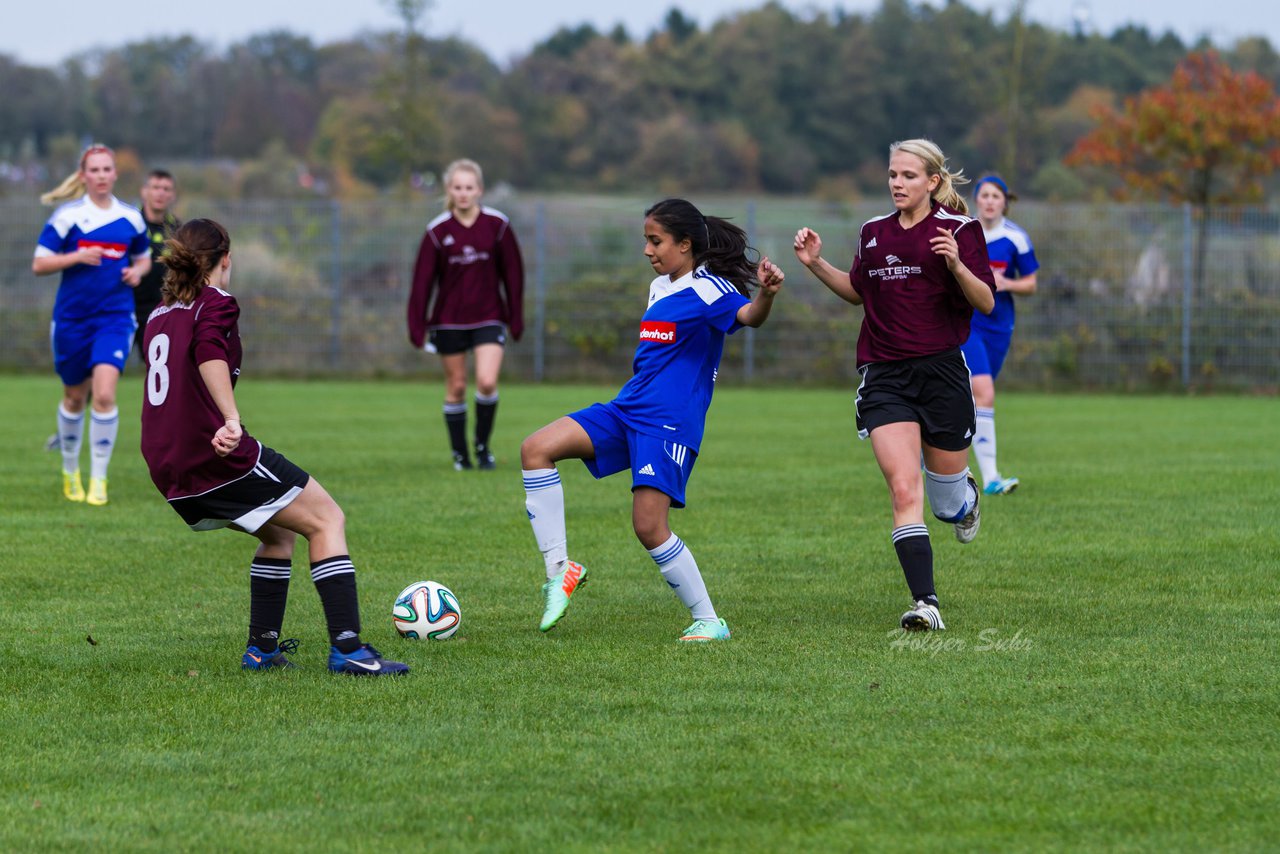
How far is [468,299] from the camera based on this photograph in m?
12.6

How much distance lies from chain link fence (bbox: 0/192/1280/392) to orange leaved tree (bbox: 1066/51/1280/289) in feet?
19.7

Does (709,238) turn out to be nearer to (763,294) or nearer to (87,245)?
(763,294)

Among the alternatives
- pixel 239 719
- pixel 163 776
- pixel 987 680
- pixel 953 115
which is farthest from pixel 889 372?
pixel 953 115

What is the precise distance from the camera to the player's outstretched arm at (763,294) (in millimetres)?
5867

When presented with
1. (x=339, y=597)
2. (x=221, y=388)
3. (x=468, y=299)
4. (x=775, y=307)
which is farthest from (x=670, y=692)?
(x=775, y=307)

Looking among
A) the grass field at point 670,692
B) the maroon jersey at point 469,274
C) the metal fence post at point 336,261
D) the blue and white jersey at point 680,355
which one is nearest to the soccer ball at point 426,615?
the grass field at point 670,692

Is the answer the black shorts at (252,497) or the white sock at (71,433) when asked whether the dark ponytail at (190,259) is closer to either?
the black shorts at (252,497)

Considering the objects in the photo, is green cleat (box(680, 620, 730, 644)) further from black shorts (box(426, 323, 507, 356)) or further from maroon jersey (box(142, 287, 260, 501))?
black shorts (box(426, 323, 507, 356))

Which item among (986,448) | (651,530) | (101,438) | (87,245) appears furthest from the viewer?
(986,448)

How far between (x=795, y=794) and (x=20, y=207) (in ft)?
77.6

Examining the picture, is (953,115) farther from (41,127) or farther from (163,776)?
(163,776)

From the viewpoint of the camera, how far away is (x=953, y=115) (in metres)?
77.5

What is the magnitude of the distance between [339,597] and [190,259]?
126cm

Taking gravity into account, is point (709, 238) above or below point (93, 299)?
above
